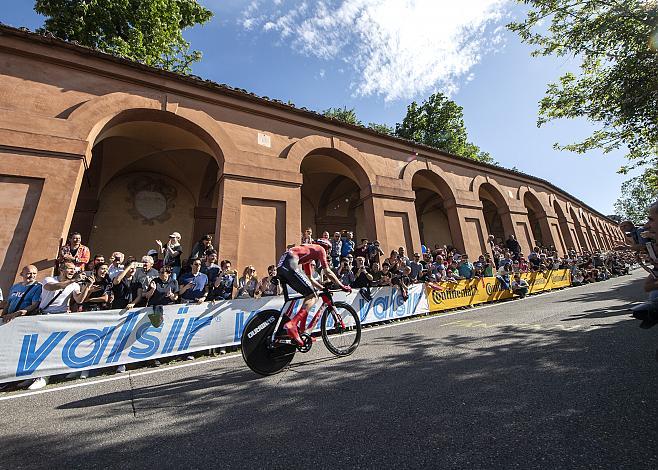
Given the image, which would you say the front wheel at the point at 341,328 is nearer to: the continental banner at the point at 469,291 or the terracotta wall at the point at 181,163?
the terracotta wall at the point at 181,163

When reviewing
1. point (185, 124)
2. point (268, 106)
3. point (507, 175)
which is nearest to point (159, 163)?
point (185, 124)

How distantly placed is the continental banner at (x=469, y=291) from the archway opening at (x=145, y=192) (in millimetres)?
9458

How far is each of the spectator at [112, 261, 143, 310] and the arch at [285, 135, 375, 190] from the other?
275 inches

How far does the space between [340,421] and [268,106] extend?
10540 millimetres

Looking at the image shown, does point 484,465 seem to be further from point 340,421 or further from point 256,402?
point 256,402

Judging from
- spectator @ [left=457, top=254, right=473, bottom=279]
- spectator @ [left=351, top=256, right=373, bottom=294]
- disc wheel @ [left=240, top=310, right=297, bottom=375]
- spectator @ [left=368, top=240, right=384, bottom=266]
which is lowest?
disc wheel @ [left=240, top=310, right=297, bottom=375]

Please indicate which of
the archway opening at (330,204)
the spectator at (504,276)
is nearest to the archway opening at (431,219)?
the archway opening at (330,204)

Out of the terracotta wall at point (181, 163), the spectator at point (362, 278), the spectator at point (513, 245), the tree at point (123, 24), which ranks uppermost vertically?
the tree at point (123, 24)

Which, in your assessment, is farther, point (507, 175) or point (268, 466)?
point (507, 175)

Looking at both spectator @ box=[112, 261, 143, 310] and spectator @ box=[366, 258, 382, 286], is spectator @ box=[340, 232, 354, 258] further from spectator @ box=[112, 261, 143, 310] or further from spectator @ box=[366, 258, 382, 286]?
spectator @ box=[112, 261, 143, 310]

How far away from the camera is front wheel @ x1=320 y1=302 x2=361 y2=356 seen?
4.61m

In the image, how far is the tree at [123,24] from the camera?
559 inches

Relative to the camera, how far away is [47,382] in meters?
4.70

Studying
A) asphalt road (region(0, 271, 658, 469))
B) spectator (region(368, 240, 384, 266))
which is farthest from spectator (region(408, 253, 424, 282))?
asphalt road (region(0, 271, 658, 469))
